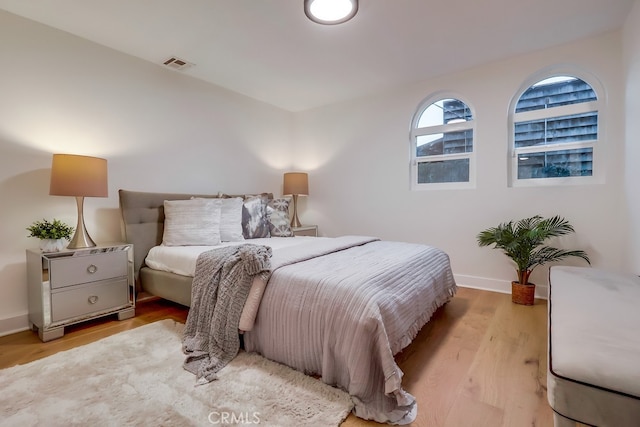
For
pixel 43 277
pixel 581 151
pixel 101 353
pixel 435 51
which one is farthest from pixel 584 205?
pixel 43 277

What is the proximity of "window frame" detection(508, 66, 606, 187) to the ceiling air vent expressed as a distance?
10.7 feet

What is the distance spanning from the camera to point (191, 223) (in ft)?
8.70

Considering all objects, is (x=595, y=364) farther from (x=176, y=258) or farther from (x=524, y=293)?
(x=176, y=258)

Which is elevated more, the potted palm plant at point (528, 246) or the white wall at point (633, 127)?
the white wall at point (633, 127)

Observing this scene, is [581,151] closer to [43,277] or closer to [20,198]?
[43,277]

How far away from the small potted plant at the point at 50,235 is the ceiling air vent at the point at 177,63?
5.88ft

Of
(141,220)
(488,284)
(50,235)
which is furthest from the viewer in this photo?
(488,284)

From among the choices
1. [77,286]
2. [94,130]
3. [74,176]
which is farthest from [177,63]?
[77,286]

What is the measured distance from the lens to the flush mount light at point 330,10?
6.59 feet

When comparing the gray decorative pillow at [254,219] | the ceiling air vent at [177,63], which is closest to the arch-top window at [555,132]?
the gray decorative pillow at [254,219]

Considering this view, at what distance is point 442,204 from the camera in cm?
333

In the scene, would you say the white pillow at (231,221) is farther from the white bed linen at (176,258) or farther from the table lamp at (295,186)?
the table lamp at (295,186)

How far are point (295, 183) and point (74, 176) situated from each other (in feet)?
8.03

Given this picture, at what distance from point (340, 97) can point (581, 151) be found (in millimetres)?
2645
